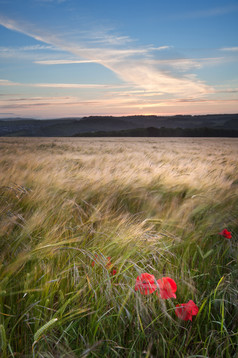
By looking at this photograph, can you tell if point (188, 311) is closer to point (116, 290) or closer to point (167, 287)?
point (167, 287)

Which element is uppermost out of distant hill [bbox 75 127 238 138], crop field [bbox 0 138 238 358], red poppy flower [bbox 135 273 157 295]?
distant hill [bbox 75 127 238 138]

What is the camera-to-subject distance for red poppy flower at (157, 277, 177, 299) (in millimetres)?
982

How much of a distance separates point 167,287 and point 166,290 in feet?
0.04

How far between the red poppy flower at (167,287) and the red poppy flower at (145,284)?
0.03 metres

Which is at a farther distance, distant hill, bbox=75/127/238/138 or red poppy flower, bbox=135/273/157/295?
distant hill, bbox=75/127/238/138

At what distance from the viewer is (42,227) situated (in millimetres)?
1688

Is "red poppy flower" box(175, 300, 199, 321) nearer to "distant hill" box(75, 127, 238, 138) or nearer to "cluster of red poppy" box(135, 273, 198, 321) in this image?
"cluster of red poppy" box(135, 273, 198, 321)

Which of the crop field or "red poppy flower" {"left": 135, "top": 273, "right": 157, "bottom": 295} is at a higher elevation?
"red poppy flower" {"left": 135, "top": 273, "right": 157, "bottom": 295}

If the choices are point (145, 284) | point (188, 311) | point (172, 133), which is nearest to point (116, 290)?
point (145, 284)

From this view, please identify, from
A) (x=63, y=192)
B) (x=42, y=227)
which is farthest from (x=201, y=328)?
(x=63, y=192)

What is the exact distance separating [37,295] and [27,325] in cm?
13

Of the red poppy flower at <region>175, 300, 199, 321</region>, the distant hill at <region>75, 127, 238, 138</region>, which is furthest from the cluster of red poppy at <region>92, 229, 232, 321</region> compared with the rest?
the distant hill at <region>75, 127, 238, 138</region>

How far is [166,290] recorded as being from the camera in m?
1.00

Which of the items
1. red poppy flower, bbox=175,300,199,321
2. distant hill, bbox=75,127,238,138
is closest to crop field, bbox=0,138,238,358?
red poppy flower, bbox=175,300,199,321
